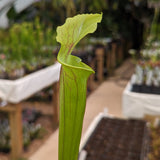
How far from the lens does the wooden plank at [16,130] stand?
5.31 feet

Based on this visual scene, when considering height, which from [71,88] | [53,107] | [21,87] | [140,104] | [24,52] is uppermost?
[71,88]

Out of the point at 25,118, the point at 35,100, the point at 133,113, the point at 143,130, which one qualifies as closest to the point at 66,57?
the point at 143,130

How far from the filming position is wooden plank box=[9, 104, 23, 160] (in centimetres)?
162

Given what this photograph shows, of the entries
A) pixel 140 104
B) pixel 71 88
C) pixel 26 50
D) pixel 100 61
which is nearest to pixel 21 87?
pixel 26 50

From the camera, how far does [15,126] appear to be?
5.32ft

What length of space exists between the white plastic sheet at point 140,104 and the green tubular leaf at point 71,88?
55.5 inches

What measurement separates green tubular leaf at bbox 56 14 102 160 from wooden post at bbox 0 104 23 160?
1.37m

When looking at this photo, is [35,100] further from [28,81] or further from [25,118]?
[28,81]

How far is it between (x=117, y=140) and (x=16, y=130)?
72 cm

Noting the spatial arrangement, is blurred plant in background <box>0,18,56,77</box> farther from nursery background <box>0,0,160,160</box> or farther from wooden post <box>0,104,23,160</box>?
wooden post <box>0,104,23,160</box>

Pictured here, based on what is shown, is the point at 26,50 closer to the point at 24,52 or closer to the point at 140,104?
the point at 24,52

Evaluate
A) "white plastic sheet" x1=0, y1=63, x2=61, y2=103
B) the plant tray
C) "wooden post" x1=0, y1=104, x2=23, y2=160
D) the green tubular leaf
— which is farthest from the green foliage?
the green tubular leaf

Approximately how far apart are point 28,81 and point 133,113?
808 millimetres

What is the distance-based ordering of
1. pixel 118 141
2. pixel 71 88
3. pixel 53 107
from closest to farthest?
pixel 71 88 → pixel 118 141 → pixel 53 107
